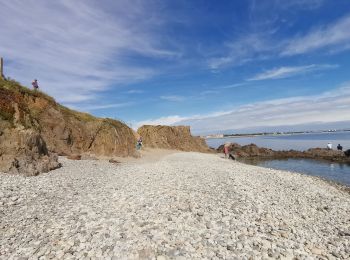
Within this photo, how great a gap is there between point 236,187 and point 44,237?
13.3m

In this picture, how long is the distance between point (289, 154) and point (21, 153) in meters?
61.9

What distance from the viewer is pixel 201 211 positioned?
14805 millimetres

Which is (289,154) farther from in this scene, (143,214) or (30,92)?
(143,214)

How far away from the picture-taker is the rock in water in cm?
1995

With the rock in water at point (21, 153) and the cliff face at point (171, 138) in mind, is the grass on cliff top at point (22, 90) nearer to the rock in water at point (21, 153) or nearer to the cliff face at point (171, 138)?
the rock in water at point (21, 153)

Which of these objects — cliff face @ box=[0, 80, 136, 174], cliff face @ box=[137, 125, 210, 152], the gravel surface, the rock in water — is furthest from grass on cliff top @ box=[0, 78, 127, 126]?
cliff face @ box=[137, 125, 210, 152]

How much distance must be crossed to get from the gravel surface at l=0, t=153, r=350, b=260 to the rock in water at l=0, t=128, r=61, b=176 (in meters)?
1.69

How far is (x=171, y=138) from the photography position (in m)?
81.9

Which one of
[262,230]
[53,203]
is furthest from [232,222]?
[53,203]

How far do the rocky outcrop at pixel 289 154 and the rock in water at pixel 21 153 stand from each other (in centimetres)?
5331

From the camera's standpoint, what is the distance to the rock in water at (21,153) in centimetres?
1995

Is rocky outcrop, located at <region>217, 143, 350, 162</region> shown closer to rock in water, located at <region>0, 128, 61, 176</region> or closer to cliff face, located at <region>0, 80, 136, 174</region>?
cliff face, located at <region>0, 80, 136, 174</region>

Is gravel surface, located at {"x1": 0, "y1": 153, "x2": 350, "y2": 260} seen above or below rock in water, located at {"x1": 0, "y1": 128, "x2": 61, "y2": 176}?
below

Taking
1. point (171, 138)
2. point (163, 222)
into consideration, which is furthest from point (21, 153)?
point (171, 138)
